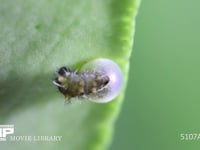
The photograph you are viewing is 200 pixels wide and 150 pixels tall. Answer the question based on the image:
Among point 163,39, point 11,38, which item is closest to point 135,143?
point 163,39

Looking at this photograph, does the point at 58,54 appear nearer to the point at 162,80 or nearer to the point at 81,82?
the point at 81,82

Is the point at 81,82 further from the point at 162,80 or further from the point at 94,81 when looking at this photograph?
the point at 162,80

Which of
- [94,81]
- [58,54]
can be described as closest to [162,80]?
[94,81]
